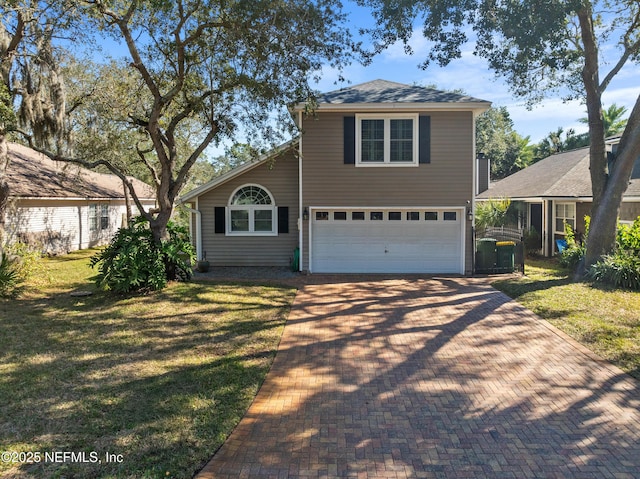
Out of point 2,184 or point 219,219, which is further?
point 219,219

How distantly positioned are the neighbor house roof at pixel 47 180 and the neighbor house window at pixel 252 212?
20.8 feet

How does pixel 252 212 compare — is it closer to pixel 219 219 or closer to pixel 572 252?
pixel 219 219

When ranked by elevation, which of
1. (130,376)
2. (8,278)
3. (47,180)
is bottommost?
(130,376)

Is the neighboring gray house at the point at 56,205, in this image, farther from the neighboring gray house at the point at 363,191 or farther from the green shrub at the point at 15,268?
the neighboring gray house at the point at 363,191

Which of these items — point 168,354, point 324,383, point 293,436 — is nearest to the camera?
point 293,436

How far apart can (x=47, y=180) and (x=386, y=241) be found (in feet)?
52.8

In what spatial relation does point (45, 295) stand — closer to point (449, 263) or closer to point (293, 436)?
point (293, 436)

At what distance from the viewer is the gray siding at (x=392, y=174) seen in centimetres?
1477

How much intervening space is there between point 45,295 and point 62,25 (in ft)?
22.2

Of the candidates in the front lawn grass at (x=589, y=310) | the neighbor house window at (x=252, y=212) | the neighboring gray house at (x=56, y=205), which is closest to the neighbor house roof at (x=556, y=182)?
the front lawn grass at (x=589, y=310)

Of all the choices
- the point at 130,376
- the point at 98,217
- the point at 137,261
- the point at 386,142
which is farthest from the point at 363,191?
the point at 98,217

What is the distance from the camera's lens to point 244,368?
6703mm

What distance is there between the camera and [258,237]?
16219 mm

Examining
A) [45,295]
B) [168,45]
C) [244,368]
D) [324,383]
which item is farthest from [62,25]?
[324,383]
